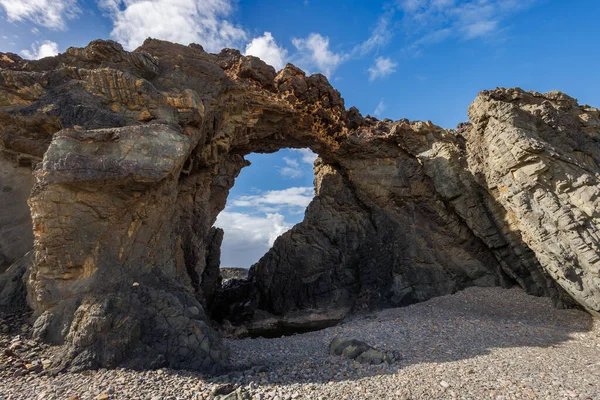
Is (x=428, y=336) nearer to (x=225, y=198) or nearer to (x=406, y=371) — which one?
(x=406, y=371)

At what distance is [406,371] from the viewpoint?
36.7 ft

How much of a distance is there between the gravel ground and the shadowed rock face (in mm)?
1317

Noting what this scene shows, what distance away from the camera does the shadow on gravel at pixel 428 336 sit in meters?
11.7

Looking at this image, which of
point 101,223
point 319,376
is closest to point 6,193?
point 101,223

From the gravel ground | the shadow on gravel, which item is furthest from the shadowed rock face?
the shadow on gravel

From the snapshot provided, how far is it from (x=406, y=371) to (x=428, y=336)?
5.07m

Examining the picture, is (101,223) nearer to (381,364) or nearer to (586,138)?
(381,364)

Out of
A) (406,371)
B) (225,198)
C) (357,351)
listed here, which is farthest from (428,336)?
(225,198)

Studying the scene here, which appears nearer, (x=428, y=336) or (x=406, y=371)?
(x=406, y=371)

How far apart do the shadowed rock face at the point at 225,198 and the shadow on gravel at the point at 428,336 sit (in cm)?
164

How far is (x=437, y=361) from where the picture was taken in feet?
40.0

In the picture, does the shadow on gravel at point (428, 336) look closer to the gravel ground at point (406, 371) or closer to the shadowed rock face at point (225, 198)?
the gravel ground at point (406, 371)

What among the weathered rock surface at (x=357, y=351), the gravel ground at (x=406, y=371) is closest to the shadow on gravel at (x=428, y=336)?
the gravel ground at (x=406, y=371)

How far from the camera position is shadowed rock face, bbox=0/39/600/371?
13.0 metres
